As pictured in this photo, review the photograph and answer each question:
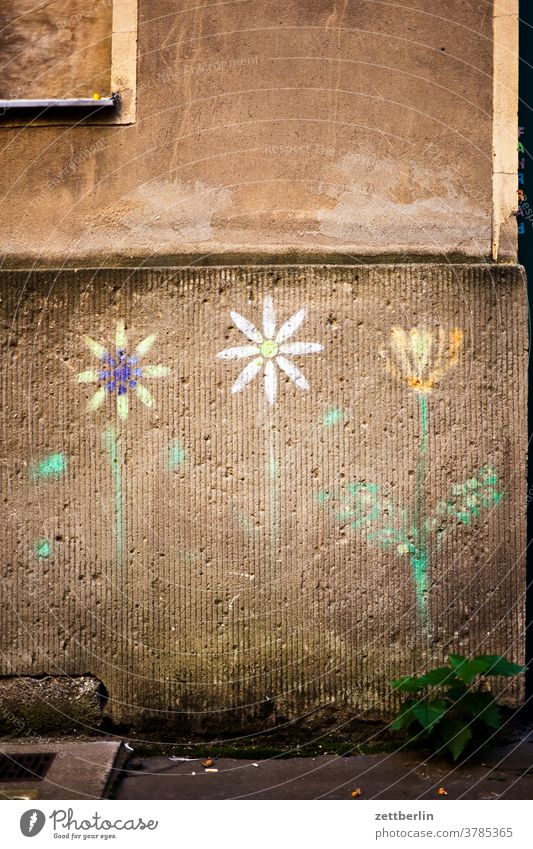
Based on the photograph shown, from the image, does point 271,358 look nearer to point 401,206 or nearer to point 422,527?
point 401,206

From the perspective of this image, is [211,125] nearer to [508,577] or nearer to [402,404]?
[402,404]

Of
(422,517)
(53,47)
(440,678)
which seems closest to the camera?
(440,678)

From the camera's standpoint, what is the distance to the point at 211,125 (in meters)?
4.64

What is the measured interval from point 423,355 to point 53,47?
265 cm

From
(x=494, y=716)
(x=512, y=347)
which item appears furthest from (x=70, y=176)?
(x=494, y=716)

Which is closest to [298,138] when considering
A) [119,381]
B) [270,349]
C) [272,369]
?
[270,349]

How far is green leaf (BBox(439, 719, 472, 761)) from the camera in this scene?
4137 mm

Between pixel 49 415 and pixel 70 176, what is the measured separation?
4.11ft

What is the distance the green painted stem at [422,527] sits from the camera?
4539mm

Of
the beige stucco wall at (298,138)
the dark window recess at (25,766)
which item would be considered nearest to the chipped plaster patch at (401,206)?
the beige stucco wall at (298,138)

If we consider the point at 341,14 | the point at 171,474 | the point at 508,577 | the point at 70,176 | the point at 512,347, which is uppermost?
the point at 341,14

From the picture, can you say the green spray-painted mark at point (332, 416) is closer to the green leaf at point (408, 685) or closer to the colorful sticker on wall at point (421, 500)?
the colorful sticker on wall at point (421, 500)

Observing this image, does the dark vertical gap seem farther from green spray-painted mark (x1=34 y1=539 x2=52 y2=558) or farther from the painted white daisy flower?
green spray-painted mark (x1=34 y1=539 x2=52 y2=558)
